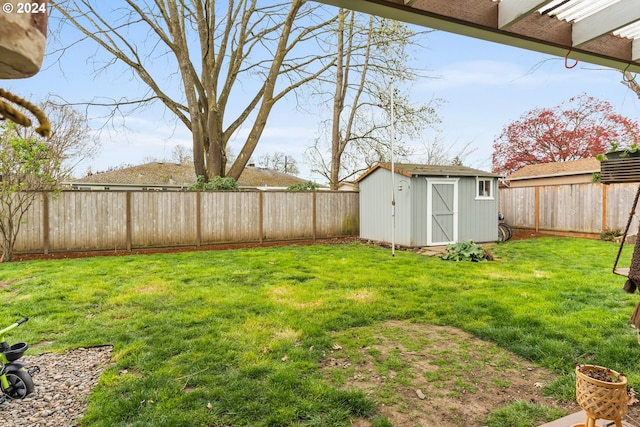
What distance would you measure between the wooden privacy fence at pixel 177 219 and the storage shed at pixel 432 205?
1.35 metres

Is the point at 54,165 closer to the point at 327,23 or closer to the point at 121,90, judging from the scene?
the point at 121,90

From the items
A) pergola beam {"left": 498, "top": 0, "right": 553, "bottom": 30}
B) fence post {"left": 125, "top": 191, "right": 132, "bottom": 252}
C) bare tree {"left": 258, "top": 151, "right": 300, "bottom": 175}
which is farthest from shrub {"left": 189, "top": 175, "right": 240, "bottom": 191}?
bare tree {"left": 258, "top": 151, "right": 300, "bottom": 175}

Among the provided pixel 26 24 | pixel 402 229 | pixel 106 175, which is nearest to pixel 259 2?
pixel 402 229

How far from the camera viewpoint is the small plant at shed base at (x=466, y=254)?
692 cm

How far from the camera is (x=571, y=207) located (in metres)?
10.2

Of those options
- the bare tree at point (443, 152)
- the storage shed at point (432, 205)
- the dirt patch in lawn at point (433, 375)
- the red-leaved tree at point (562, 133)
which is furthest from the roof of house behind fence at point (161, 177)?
the dirt patch in lawn at point (433, 375)

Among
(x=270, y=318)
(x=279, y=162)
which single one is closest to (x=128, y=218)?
(x=270, y=318)

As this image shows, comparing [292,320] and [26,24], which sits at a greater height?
[26,24]

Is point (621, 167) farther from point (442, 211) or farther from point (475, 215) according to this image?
point (475, 215)

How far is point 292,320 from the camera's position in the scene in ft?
11.3

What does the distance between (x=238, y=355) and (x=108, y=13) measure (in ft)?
35.9

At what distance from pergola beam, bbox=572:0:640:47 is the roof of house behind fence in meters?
19.2

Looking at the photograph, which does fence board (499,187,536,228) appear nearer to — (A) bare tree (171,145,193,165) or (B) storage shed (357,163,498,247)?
(B) storage shed (357,163,498,247)

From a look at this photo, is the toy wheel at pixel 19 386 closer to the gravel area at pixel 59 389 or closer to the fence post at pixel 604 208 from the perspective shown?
the gravel area at pixel 59 389
